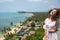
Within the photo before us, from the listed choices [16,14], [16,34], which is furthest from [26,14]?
[16,34]

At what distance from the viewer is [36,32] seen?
3328 mm

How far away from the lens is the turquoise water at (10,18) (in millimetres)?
3367

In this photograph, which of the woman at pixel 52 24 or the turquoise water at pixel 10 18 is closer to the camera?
the woman at pixel 52 24

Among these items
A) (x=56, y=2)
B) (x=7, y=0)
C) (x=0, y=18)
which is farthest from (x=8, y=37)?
(x=56, y=2)

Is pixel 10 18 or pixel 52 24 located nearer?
pixel 52 24

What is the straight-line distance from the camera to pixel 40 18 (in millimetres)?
3428

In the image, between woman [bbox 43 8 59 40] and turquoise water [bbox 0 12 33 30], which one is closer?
woman [bbox 43 8 59 40]

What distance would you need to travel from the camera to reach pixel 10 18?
134 inches

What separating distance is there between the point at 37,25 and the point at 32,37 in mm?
233

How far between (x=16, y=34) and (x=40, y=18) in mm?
503

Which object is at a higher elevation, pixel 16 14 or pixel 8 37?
pixel 16 14

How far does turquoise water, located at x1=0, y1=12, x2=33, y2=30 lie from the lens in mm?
3367

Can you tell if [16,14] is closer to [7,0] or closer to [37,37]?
[7,0]

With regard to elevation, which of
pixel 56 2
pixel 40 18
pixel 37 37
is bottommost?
pixel 37 37
